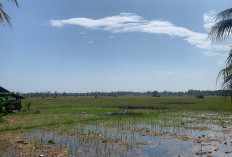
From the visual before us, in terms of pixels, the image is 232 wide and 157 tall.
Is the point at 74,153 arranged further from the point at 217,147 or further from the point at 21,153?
the point at 217,147

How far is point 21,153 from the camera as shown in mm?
8281

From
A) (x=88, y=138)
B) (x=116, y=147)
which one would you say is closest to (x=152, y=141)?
(x=116, y=147)

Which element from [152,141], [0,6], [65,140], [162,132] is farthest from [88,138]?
[0,6]

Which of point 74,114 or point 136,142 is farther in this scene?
point 74,114

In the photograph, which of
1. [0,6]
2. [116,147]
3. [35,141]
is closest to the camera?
[0,6]

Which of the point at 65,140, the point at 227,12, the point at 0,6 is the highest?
the point at 0,6

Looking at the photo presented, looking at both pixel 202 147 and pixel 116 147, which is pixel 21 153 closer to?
pixel 116 147

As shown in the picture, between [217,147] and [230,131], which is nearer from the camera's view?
[217,147]

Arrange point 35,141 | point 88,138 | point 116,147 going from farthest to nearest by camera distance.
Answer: point 88,138 → point 35,141 → point 116,147

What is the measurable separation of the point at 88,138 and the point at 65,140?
1.07 m

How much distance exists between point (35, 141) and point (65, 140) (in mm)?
1276

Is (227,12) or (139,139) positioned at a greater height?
(227,12)

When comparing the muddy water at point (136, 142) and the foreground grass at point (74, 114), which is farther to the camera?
the foreground grass at point (74, 114)

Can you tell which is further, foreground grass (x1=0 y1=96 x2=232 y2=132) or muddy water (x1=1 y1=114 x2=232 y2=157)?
foreground grass (x1=0 y1=96 x2=232 y2=132)
